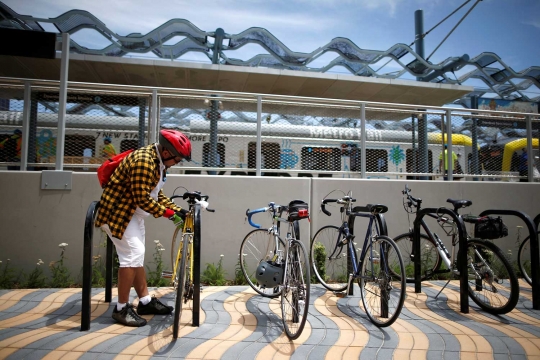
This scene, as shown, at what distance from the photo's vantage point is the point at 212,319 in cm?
367

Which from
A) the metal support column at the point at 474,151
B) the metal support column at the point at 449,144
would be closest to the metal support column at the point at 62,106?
the metal support column at the point at 449,144

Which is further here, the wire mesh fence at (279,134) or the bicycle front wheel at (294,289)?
the wire mesh fence at (279,134)

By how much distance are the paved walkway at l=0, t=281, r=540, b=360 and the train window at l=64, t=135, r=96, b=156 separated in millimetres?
2049

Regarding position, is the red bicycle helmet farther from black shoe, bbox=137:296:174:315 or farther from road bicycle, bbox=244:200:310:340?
black shoe, bbox=137:296:174:315

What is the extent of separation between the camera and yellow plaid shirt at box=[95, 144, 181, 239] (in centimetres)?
324

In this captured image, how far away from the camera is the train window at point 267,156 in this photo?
5680 mm

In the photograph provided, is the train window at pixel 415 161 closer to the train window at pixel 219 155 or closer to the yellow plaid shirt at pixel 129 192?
the train window at pixel 219 155

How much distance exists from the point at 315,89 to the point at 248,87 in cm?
207

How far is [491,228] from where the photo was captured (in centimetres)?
426

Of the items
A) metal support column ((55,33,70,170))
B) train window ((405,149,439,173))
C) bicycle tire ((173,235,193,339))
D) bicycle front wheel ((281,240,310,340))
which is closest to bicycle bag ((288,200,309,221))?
bicycle front wheel ((281,240,310,340))

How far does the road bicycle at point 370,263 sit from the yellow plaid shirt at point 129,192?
85.3 inches

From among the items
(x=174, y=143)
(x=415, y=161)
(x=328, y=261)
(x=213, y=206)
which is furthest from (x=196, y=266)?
(x=415, y=161)

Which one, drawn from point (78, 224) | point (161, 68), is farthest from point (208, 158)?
point (161, 68)

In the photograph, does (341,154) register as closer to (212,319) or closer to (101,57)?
(212,319)
